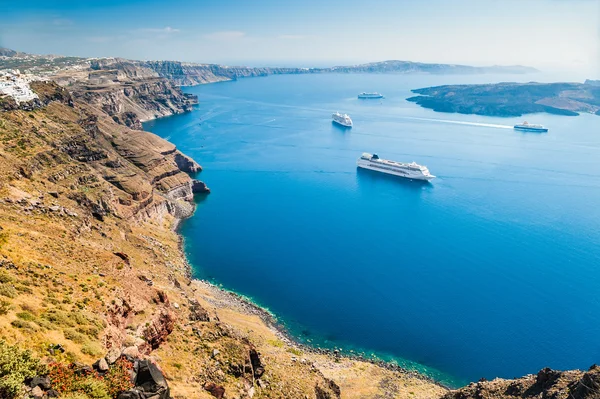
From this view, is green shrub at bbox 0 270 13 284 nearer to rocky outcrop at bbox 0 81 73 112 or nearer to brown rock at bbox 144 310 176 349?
brown rock at bbox 144 310 176 349

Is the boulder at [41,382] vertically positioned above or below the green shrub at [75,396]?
above

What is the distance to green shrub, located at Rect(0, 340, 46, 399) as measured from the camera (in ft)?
61.8

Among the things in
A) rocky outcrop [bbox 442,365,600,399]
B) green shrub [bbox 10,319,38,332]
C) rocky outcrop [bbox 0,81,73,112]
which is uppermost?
rocky outcrop [bbox 0,81,73,112]

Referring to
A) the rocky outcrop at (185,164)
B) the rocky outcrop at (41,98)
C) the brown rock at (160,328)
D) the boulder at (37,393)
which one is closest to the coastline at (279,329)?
the brown rock at (160,328)

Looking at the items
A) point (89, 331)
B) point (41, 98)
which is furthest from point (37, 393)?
point (41, 98)

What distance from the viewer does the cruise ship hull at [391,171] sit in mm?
154375

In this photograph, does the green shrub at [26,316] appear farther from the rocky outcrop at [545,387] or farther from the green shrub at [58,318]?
the rocky outcrop at [545,387]

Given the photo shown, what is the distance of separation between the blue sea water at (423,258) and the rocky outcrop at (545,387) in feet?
68.7

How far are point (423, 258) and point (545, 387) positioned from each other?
59274mm

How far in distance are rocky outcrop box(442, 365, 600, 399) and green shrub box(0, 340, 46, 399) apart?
4125 cm

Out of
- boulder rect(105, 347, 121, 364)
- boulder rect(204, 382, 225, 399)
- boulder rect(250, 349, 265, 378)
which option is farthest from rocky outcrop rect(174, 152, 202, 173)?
boulder rect(105, 347, 121, 364)

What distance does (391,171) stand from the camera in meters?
165

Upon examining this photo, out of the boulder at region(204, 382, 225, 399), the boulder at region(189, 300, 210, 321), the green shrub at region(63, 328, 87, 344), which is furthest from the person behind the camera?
the boulder at region(189, 300, 210, 321)

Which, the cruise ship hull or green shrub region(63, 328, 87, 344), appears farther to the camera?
the cruise ship hull
